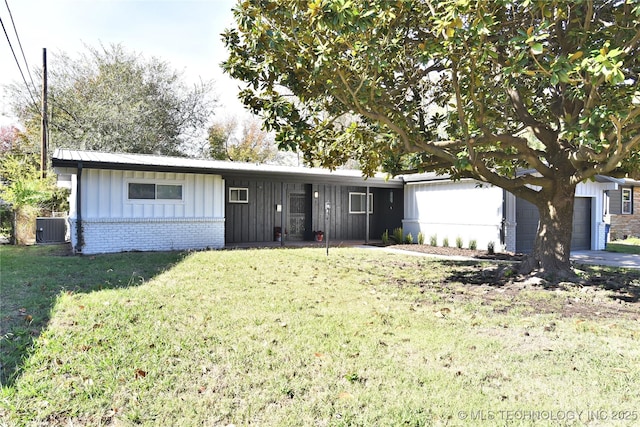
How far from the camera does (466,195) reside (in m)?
12.9

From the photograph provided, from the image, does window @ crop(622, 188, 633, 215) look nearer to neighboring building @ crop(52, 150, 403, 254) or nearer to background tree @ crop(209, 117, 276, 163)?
neighboring building @ crop(52, 150, 403, 254)

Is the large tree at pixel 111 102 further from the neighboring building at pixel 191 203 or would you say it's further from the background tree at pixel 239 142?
the neighboring building at pixel 191 203

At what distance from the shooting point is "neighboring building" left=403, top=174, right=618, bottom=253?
466 inches

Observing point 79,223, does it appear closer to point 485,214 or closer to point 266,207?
point 266,207

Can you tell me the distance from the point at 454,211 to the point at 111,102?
18875 millimetres

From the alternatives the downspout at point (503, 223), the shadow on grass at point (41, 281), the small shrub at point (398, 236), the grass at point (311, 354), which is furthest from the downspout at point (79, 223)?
the downspout at point (503, 223)

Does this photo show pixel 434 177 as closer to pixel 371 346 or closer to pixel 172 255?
pixel 172 255

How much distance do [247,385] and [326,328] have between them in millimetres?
1466

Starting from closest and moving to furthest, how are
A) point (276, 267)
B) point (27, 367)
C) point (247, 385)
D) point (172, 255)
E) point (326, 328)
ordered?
point (247, 385), point (27, 367), point (326, 328), point (276, 267), point (172, 255)

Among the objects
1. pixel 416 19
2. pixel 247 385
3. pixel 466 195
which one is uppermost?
→ pixel 416 19

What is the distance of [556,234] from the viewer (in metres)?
7.19

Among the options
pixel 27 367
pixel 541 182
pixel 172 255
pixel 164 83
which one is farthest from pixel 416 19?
pixel 164 83

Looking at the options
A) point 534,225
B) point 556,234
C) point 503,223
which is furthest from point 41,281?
point 534,225

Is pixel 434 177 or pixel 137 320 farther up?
pixel 434 177
